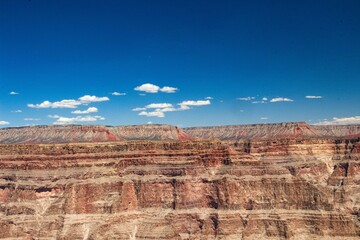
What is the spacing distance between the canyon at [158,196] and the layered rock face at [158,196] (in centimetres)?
17

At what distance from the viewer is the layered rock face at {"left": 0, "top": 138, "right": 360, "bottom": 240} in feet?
264

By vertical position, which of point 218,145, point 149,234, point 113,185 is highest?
point 218,145

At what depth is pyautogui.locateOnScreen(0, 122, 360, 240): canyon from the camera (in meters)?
80.6

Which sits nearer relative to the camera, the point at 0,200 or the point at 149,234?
the point at 149,234

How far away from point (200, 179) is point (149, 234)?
13092 mm

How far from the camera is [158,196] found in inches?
3401

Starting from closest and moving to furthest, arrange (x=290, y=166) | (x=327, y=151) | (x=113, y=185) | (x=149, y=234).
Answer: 1. (x=149, y=234)
2. (x=113, y=185)
3. (x=290, y=166)
4. (x=327, y=151)

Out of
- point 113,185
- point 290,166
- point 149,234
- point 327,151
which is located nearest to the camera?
point 149,234

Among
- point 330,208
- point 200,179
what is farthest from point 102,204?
point 330,208

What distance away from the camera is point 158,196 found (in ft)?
283

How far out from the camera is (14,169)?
295 ft

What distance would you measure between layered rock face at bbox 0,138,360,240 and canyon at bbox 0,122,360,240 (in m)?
0.17

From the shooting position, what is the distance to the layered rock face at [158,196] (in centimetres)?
8056

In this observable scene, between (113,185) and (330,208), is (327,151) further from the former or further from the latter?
(113,185)
